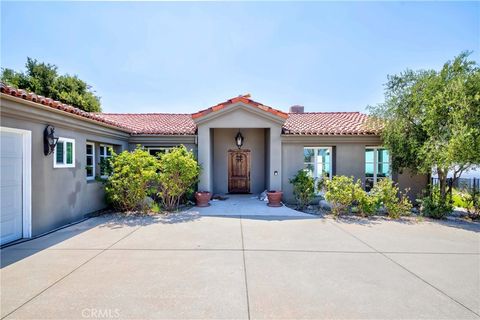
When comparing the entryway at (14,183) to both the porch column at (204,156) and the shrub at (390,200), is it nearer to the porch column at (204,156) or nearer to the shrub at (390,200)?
the porch column at (204,156)

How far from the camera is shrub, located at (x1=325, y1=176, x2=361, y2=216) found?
9.30 metres

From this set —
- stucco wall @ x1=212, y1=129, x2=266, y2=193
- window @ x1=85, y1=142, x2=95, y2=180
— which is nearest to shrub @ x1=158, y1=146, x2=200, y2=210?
window @ x1=85, y1=142, x2=95, y2=180

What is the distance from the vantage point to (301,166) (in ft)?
38.8

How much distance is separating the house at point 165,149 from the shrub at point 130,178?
2.89ft

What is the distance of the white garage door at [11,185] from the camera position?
5992 millimetres

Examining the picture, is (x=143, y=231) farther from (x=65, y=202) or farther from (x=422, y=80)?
(x=422, y=80)

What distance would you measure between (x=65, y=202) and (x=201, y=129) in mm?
6384

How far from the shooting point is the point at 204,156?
1152 cm

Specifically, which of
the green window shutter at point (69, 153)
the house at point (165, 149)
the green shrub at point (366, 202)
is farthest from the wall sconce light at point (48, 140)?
the green shrub at point (366, 202)

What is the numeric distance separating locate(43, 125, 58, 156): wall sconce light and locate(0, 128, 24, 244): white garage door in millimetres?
581

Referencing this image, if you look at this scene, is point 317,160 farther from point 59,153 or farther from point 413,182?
point 59,153

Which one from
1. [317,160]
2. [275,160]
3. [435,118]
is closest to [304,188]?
[275,160]

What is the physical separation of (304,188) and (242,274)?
686 centimetres

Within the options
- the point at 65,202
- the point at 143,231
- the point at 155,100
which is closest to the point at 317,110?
the point at 155,100
